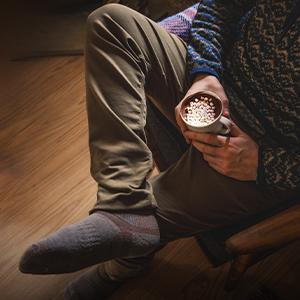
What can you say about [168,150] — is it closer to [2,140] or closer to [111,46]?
[111,46]

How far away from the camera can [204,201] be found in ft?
2.35

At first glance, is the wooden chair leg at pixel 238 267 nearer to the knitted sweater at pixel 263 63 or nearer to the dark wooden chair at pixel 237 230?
the dark wooden chair at pixel 237 230

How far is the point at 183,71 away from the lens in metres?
0.84

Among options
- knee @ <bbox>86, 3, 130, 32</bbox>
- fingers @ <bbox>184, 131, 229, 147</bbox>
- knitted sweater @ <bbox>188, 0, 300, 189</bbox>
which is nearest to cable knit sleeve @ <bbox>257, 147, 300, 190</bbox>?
knitted sweater @ <bbox>188, 0, 300, 189</bbox>

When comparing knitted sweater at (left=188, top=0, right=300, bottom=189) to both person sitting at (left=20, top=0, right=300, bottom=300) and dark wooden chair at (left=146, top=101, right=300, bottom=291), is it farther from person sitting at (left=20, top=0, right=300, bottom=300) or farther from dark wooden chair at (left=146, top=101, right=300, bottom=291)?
dark wooden chair at (left=146, top=101, right=300, bottom=291)

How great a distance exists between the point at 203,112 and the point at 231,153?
144 millimetres

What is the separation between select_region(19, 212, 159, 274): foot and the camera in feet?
1.80

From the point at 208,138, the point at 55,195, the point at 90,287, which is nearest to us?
the point at 208,138

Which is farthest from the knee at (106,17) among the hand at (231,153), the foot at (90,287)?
the foot at (90,287)

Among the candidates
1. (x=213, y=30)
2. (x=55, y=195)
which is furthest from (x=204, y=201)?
(x=55, y=195)

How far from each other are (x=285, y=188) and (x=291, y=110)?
8.0 inches

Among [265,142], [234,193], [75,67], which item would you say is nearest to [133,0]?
[75,67]

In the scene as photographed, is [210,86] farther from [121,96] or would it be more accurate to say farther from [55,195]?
[55,195]

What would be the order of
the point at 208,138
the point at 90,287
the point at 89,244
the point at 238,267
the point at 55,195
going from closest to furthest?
the point at 89,244 < the point at 208,138 < the point at 238,267 < the point at 90,287 < the point at 55,195
